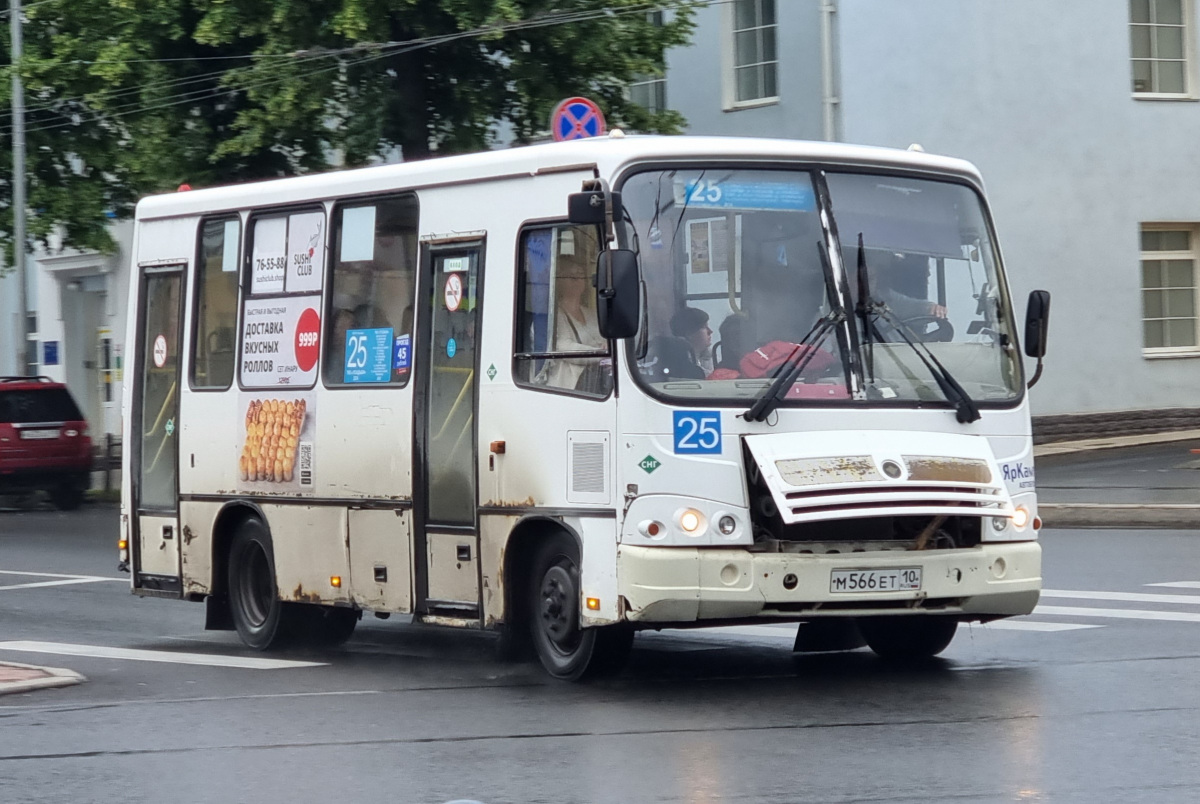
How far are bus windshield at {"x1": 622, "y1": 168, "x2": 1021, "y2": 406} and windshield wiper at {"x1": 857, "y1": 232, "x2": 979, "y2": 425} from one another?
11 millimetres

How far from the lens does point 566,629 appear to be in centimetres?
1055

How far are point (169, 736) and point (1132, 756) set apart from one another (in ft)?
13.2

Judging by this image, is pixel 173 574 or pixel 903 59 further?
pixel 903 59

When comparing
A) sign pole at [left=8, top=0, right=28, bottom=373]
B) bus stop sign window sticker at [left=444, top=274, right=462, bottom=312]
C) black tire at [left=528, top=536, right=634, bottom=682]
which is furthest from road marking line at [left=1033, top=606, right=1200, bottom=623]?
sign pole at [left=8, top=0, right=28, bottom=373]

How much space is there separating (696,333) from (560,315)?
763 millimetres

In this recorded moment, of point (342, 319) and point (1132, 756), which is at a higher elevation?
point (342, 319)

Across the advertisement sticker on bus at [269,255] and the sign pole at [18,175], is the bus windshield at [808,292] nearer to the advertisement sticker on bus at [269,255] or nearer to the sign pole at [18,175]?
the advertisement sticker on bus at [269,255]

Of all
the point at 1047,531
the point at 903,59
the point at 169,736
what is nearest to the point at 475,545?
the point at 169,736

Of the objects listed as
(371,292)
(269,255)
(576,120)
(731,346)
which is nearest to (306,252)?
(269,255)

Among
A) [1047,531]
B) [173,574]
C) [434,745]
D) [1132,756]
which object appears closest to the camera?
[1132,756]

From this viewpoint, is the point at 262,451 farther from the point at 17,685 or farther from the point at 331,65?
the point at 331,65

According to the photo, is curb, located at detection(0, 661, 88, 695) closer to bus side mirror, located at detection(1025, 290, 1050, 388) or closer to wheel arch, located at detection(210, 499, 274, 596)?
wheel arch, located at detection(210, 499, 274, 596)

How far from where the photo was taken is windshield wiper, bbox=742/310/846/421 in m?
10.1

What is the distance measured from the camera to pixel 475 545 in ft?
36.5
